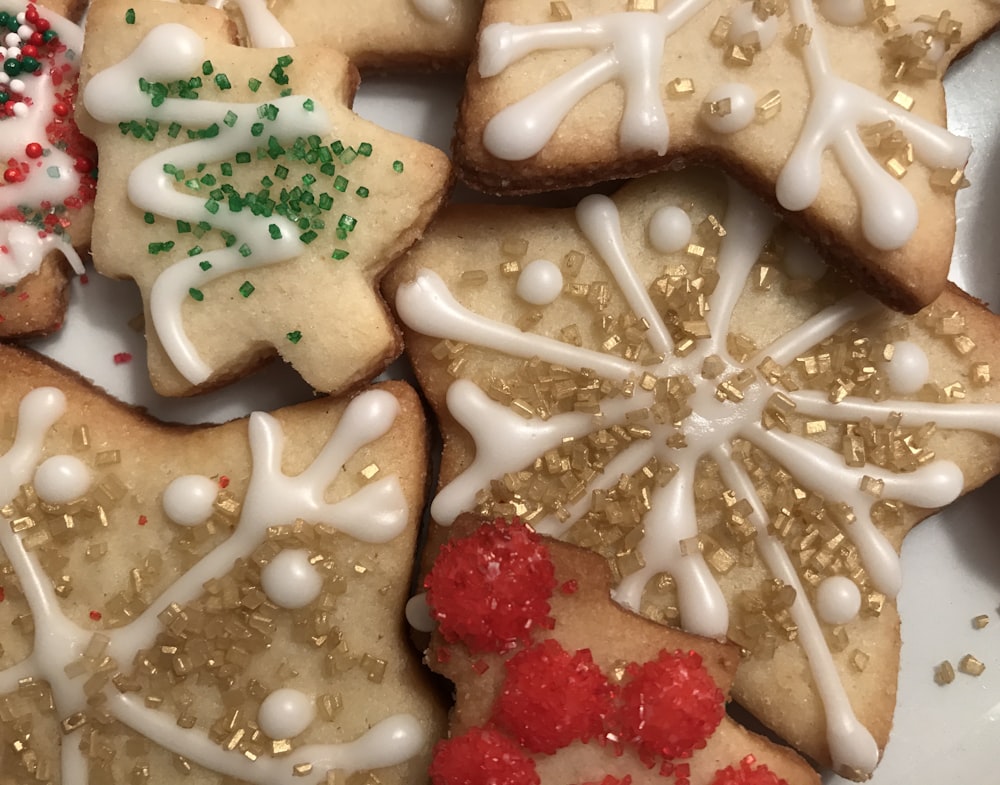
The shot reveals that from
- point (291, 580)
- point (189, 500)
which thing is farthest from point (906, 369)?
point (189, 500)

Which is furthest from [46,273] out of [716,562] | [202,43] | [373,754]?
[716,562]

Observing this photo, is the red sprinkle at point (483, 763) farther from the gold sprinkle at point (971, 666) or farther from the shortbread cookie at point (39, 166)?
the shortbread cookie at point (39, 166)

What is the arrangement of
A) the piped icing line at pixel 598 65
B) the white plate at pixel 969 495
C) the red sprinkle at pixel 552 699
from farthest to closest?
the white plate at pixel 969 495 → the piped icing line at pixel 598 65 → the red sprinkle at pixel 552 699

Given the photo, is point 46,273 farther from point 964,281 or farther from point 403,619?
point 964,281

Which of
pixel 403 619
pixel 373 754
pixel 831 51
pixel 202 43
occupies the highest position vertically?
pixel 831 51

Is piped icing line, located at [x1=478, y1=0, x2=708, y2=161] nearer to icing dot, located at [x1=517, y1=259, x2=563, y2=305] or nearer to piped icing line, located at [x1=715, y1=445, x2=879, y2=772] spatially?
icing dot, located at [x1=517, y1=259, x2=563, y2=305]

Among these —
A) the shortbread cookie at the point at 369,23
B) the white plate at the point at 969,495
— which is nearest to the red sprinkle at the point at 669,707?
the white plate at the point at 969,495
